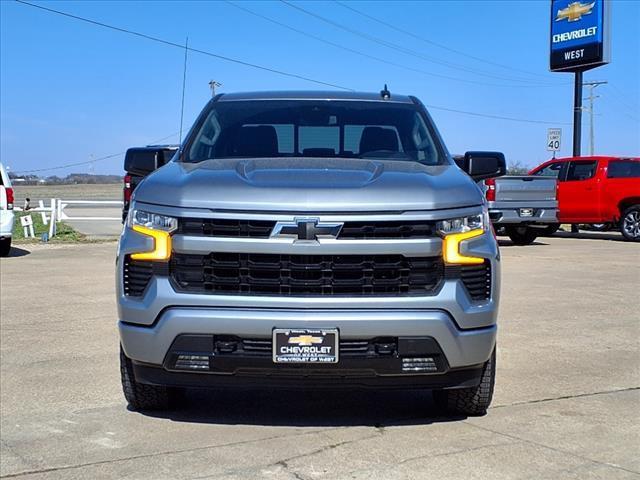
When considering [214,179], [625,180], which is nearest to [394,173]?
[214,179]

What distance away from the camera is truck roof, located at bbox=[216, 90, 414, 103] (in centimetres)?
614

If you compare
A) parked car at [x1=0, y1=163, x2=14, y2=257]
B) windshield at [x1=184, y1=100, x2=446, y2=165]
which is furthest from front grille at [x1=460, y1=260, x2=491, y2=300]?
parked car at [x1=0, y1=163, x2=14, y2=257]

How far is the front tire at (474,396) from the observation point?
4801 millimetres

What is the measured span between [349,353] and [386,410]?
3.78ft

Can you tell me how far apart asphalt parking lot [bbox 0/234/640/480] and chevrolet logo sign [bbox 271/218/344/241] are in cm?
113

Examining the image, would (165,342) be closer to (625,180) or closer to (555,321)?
(555,321)

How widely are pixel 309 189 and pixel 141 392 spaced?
1625 mm

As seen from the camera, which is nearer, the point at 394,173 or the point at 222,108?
the point at 394,173

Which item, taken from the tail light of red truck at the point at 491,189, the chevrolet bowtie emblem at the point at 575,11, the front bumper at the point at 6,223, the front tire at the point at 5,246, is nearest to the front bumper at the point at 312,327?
the front bumper at the point at 6,223

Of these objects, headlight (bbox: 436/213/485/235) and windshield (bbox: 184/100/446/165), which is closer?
headlight (bbox: 436/213/485/235)

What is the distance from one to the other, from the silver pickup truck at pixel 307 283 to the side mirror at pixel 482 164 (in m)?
1.26

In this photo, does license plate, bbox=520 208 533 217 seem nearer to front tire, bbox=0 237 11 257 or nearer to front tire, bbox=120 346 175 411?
front tire, bbox=0 237 11 257

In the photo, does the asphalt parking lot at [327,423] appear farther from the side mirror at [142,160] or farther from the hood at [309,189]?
the side mirror at [142,160]

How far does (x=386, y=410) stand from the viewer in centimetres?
524
